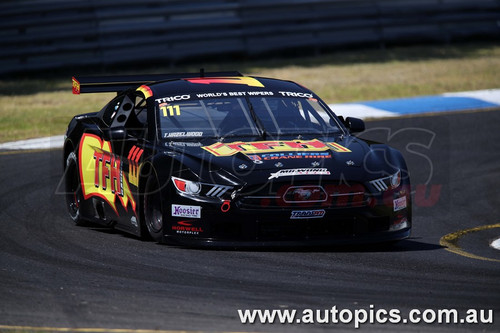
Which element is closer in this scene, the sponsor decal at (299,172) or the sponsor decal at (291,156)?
the sponsor decal at (299,172)

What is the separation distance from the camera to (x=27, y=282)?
658cm

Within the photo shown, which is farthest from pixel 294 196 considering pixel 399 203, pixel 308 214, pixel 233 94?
pixel 233 94

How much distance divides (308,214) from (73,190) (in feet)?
10.5

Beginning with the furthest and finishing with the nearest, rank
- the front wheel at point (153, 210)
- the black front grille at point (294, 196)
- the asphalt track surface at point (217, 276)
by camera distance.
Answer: the front wheel at point (153, 210) → the black front grille at point (294, 196) → the asphalt track surface at point (217, 276)

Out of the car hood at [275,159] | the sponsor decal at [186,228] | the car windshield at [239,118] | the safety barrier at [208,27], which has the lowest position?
the sponsor decal at [186,228]

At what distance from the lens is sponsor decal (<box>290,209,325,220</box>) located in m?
7.46

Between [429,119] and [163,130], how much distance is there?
8.29 meters

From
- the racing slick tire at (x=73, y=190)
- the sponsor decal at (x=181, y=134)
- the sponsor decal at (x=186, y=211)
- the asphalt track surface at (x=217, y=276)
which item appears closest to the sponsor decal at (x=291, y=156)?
the sponsor decal at (x=186, y=211)

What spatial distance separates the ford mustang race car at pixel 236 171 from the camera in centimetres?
748

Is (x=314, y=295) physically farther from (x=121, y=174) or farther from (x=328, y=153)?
(x=121, y=174)

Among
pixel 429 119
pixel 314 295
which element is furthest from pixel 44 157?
pixel 314 295

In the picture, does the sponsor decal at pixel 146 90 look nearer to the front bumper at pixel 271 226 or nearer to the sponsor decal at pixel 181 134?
the sponsor decal at pixel 181 134

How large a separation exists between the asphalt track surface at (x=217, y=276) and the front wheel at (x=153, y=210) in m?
0.12

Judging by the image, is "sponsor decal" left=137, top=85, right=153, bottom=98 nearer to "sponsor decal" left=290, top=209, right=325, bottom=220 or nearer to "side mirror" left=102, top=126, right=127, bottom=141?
"side mirror" left=102, top=126, right=127, bottom=141
